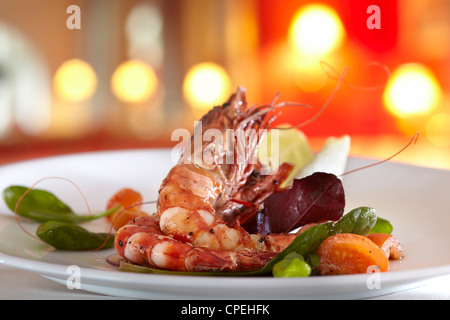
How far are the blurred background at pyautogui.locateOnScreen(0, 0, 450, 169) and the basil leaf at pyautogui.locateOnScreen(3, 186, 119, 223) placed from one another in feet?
10.4

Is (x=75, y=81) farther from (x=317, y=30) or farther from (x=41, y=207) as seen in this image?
(x=41, y=207)

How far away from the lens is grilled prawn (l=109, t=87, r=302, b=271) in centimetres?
108

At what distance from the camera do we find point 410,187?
71.1 inches

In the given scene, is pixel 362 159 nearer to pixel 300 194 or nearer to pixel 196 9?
pixel 300 194

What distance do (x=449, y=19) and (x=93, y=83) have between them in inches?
117

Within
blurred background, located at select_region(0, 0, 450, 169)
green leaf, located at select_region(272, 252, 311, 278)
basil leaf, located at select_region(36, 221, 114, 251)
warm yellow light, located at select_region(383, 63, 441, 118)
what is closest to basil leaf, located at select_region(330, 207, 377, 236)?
green leaf, located at select_region(272, 252, 311, 278)

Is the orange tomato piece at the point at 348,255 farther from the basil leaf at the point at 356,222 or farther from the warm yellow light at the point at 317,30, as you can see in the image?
the warm yellow light at the point at 317,30

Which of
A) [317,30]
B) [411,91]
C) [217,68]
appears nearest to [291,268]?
[217,68]

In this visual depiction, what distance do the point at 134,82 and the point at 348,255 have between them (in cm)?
397

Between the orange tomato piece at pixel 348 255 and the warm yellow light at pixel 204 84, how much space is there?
149 inches

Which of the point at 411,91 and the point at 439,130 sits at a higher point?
the point at 411,91

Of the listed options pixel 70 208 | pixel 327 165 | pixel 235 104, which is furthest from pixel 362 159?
pixel 70 208

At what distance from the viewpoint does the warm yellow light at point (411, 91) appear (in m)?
4.80

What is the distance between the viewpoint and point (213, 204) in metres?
1.40
